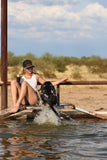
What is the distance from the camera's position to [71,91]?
59.3 ft

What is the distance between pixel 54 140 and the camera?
625 cm

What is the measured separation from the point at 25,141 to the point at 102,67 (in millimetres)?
25953

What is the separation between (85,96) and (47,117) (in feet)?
29.0

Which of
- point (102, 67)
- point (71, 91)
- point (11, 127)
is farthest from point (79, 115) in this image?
point (102, 67)

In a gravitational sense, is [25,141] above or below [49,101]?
below

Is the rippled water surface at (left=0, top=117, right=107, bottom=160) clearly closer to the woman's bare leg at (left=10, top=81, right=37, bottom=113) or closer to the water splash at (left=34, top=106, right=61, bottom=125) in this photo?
the water splash at (left=34, top=106, right=61, bottom=125)

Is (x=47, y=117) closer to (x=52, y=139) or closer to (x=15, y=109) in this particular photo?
(x=15, y=109)

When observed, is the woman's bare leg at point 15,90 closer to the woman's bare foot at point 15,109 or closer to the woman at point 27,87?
the woman at point 27,87

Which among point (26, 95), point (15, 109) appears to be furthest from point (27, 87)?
point (15, 109)

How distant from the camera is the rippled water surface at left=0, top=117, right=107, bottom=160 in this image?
Result: 211 inches

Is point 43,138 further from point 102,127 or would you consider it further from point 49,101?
point 102,127

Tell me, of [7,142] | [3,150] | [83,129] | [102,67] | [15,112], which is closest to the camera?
[3,150]

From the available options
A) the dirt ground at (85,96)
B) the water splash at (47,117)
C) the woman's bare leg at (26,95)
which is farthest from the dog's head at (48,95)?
the dirt ground at (85,96)

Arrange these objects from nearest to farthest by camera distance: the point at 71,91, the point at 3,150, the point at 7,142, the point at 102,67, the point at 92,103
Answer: the point at 3,150 → the point at 7,142 → the point at 92,103 → the point at 71,91 → the point at 102,67
